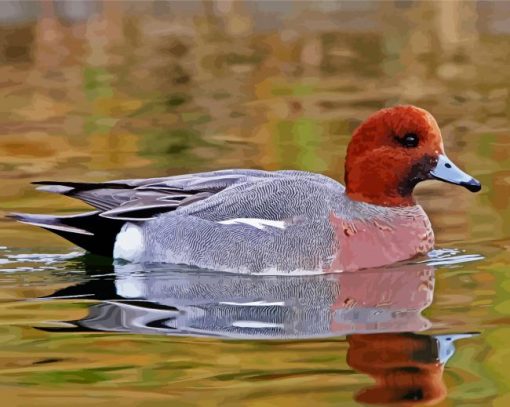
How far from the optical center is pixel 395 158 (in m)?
7.71

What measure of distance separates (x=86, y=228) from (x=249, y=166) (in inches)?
100

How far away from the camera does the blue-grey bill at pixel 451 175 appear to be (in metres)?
7.52

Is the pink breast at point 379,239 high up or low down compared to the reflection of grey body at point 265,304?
up

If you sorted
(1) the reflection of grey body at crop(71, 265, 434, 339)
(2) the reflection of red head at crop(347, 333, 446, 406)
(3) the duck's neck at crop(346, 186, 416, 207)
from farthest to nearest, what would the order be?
(3) the duck's neck at crop(346, 186, 416, 207) → (1) the reflection of grey body at crop(71, 265, 434, 339) → (2) the reflection of red head at crop(347, 333, 446, 406)

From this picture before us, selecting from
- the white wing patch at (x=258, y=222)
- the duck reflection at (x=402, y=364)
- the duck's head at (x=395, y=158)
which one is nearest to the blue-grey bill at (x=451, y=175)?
the duck's head at (x=395, y=158)

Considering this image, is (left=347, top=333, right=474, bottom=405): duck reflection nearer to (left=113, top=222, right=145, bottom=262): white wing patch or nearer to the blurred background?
(left=113, top=222, right=145, bottom=262): white wing patch

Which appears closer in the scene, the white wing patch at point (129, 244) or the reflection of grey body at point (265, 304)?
the reflection of grey body at point (265, 304)

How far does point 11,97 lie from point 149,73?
2.01m

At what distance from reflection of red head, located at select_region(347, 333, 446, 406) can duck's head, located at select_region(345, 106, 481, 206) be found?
1.72 meters

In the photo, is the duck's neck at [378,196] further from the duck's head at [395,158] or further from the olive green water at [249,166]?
the olive green water at [249,166]

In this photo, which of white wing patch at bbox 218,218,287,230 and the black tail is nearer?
white wing patch at bbox 218,218,287,230

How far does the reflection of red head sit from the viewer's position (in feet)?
17.1

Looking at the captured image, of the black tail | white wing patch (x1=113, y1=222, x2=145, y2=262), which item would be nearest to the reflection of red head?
white wing patch (x1=113, y1=222, x2=145, y2=262)

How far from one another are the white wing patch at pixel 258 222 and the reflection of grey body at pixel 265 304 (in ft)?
0.88
